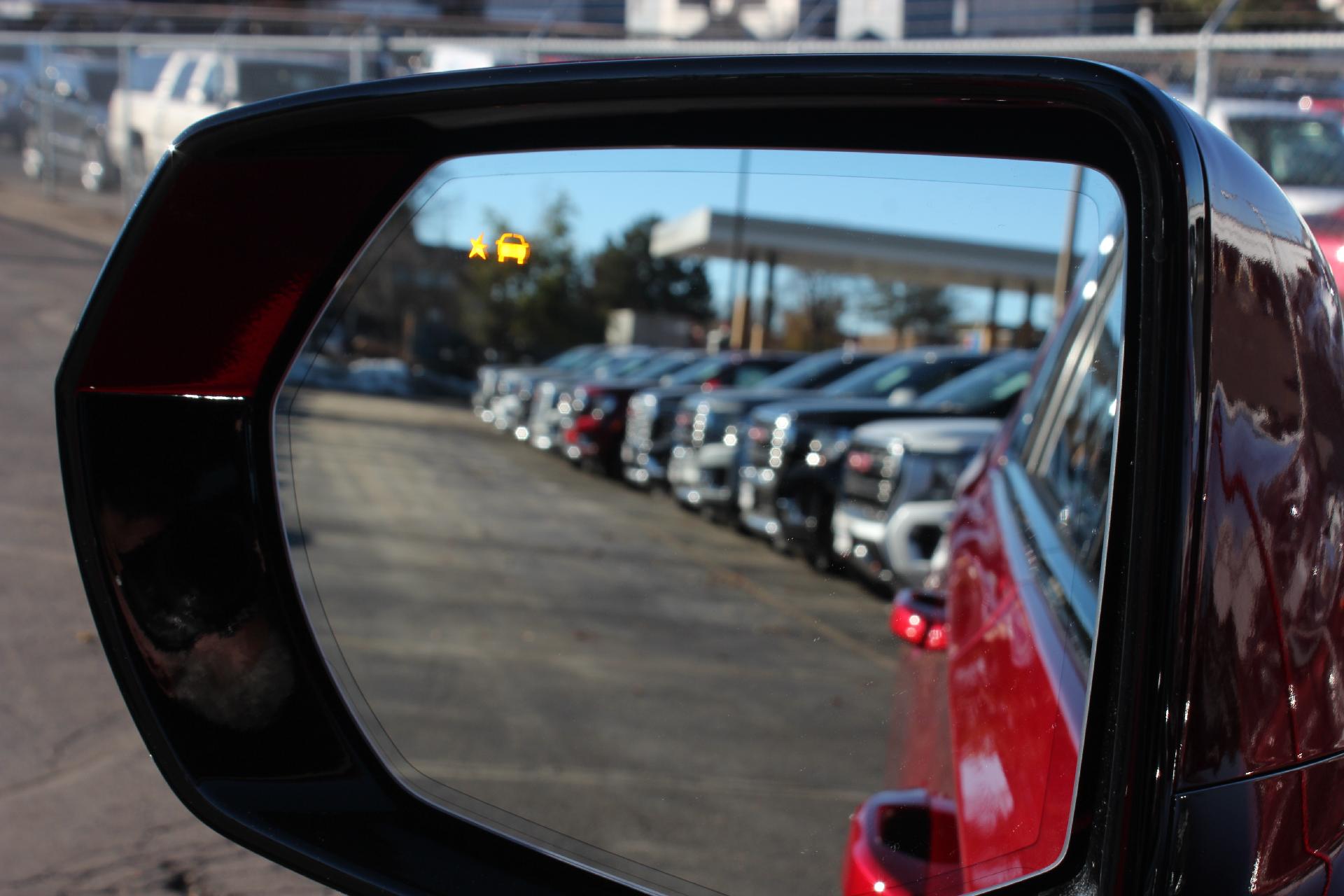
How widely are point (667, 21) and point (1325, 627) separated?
1651 inches

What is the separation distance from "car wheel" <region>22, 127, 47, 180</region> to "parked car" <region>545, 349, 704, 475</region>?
29.7 feet

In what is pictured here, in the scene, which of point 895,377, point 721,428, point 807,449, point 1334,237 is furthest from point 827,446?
point 1334,237

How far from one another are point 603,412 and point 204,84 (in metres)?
6.49

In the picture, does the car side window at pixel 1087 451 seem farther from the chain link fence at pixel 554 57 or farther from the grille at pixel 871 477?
the grille at pixel 871 477

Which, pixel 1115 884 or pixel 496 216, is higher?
pixel 496 216

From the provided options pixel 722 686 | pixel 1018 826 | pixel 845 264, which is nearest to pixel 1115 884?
pixel 1018 826

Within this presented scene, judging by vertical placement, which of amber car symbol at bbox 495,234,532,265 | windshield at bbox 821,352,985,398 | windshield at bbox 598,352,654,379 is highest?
amber car symbol at bbox 495,234,532,265

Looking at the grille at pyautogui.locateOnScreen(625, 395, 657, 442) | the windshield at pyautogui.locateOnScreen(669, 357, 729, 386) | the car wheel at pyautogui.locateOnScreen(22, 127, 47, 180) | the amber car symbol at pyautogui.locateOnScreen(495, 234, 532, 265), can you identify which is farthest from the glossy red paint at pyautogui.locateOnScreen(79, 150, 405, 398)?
the car wheel at pyautogui.locateOnScreen(22, 127, 47, 180)

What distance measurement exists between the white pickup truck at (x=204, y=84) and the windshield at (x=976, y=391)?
405 centimetres

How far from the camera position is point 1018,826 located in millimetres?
1104

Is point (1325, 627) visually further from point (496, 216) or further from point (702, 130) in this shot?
point (496, 216)

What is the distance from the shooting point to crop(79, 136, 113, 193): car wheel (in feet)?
51.1

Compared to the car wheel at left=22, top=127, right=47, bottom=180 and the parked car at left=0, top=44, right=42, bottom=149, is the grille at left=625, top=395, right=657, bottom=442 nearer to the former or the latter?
the parked car at left=0, top=44, right=42, bottom=149

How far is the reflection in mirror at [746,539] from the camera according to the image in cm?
135
